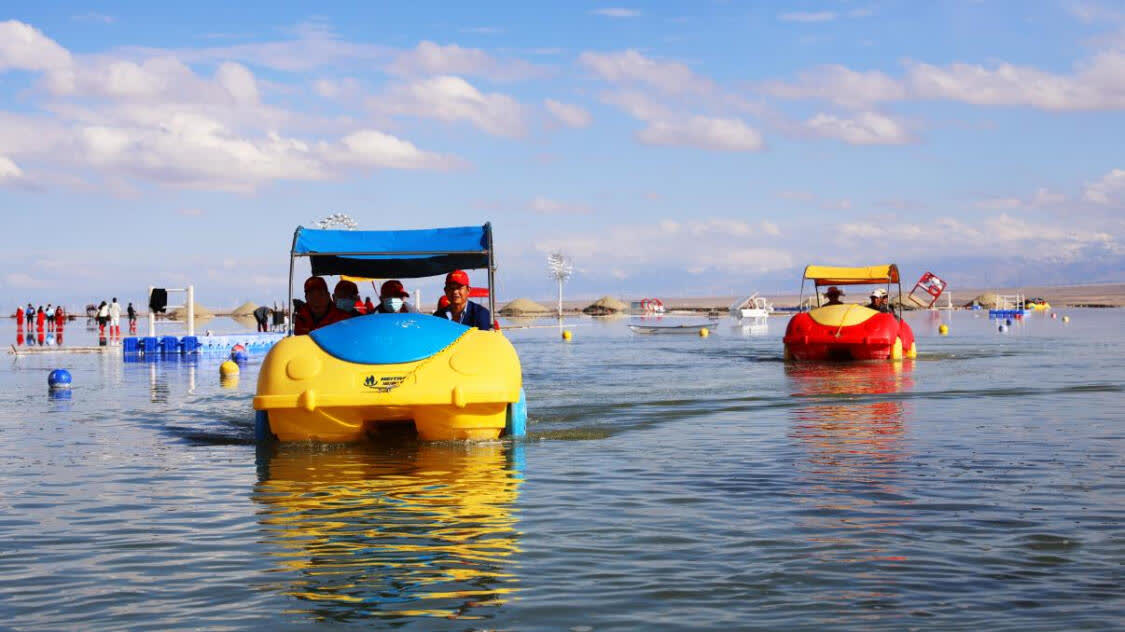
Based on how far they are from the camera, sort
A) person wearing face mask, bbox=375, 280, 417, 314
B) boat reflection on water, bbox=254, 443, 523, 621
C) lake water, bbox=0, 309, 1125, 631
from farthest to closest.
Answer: person wearing face mask, bbox=375, 280, 417, 314 < boat reflection on water, bbox=254, 443, 523, 621 < lake water, bbox=0, 309, 1125, 631

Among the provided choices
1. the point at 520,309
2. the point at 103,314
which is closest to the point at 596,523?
the point at 103,314

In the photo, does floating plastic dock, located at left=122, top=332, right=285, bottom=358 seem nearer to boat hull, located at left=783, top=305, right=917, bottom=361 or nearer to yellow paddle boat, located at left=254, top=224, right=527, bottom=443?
boat hull, located at left=783, top=305, right=917, bottom=361

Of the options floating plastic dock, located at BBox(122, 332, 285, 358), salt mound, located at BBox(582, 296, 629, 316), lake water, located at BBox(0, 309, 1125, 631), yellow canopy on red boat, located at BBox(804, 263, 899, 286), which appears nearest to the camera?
lake water, located at BBox(0, 309, 1125, 631)

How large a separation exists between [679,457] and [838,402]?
238 inches

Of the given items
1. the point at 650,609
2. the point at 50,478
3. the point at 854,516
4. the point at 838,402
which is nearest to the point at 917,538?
the point at 854,516

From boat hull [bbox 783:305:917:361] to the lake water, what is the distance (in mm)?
8649

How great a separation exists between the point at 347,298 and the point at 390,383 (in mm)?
3337

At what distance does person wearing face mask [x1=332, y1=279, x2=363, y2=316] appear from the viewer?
13.9 meters

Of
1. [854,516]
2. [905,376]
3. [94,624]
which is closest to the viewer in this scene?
[94,624]

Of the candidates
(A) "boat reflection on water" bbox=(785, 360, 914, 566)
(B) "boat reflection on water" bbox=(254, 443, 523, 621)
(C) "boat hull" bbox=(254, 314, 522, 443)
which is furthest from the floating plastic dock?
(B) "boat reflection on water" bbox=(254, 443, 523, 621)

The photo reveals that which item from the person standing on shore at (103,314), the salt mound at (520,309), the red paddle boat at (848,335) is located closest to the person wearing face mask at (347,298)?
the red paddle boat at (848,335)

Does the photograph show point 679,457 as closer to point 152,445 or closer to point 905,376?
point 152,445

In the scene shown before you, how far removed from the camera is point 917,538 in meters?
7.30

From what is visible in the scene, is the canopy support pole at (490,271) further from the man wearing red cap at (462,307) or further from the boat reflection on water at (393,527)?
the boat reflection on water at (393,527)
